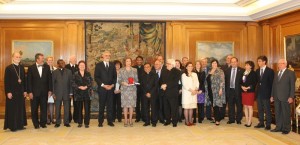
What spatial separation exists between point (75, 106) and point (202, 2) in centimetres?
488

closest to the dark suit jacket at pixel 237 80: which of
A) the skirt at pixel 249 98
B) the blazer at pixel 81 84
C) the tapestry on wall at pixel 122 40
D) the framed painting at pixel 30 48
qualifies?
the skirt at pixel 249 98

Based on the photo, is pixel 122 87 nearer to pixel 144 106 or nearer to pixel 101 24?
pixel 144 106

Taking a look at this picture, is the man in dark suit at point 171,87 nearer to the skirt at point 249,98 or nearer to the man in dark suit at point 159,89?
the man in dark suit at point 159,89

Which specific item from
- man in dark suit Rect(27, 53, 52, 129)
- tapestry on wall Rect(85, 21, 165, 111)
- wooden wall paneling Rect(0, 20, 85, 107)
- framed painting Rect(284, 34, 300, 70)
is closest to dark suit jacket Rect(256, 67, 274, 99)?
framed painting Rect(284, 34, 300, 70)

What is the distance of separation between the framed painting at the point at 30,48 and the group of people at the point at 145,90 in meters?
2.78

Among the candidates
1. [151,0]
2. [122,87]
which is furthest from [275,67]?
[122,87]

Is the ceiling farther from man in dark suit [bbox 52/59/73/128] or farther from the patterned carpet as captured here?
the patterned carpet

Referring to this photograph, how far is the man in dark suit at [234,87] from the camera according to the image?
320 inches

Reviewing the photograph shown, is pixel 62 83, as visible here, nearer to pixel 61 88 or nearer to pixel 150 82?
pixel 61 88

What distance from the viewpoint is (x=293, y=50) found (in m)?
9.45

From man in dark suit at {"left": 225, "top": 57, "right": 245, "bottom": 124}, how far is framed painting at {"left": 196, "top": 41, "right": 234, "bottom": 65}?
2.68 metres

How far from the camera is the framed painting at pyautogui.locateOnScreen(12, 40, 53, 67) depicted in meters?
10.6

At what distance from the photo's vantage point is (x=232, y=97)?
325 inches

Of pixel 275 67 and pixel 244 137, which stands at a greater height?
pixel 275 67
